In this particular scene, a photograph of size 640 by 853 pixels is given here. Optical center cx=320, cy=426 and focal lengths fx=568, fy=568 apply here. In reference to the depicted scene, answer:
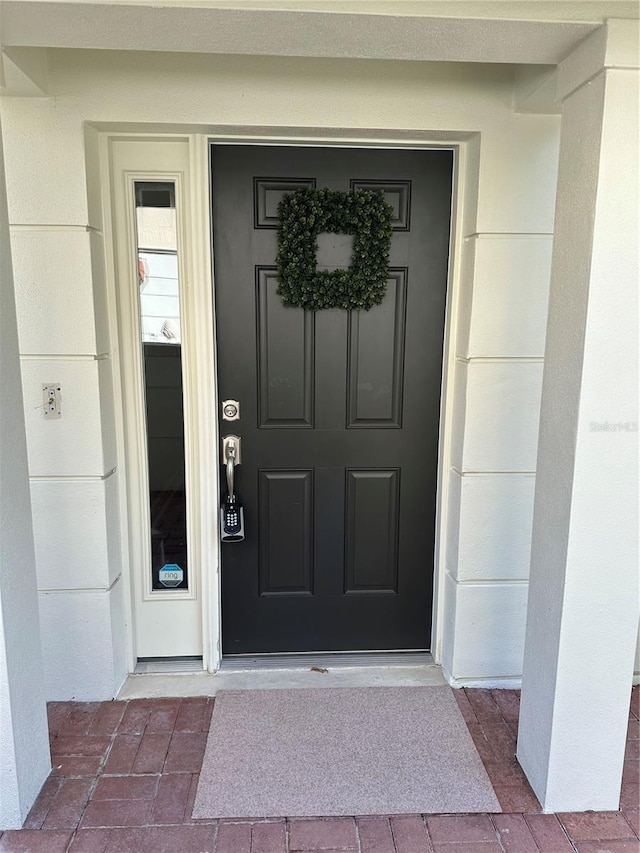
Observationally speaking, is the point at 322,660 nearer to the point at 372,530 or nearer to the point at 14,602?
the point at 372,530

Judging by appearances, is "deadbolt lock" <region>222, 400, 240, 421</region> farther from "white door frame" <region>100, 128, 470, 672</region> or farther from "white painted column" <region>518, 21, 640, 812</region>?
"white painted column" <region>518, 21, 640, 812</region>

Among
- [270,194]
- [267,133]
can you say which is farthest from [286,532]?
[267,133]

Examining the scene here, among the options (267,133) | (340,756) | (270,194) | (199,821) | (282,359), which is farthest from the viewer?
(282,359)

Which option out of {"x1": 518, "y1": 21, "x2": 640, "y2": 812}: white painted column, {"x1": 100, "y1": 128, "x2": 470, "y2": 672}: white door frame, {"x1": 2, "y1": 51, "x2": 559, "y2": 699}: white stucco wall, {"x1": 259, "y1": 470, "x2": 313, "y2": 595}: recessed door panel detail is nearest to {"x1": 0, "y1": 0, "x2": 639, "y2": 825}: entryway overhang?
{"x1": 518, "y1": 21, "x2": 640, "y2": 812}: white painted column

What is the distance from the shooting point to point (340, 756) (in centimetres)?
196

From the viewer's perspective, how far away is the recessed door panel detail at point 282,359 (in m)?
2.27

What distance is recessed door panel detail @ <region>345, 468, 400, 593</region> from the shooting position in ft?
7.94

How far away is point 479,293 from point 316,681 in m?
1.69

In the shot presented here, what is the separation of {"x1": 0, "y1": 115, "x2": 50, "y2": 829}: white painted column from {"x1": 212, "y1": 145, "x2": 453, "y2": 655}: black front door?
2.67ft

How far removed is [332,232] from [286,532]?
1249 mm

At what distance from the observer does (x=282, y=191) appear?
220cm

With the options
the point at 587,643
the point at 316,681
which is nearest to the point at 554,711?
the point at 587,643

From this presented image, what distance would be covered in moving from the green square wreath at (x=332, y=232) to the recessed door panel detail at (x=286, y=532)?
29.1 inches

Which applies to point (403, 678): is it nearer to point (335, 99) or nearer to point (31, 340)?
point (31, 340)
